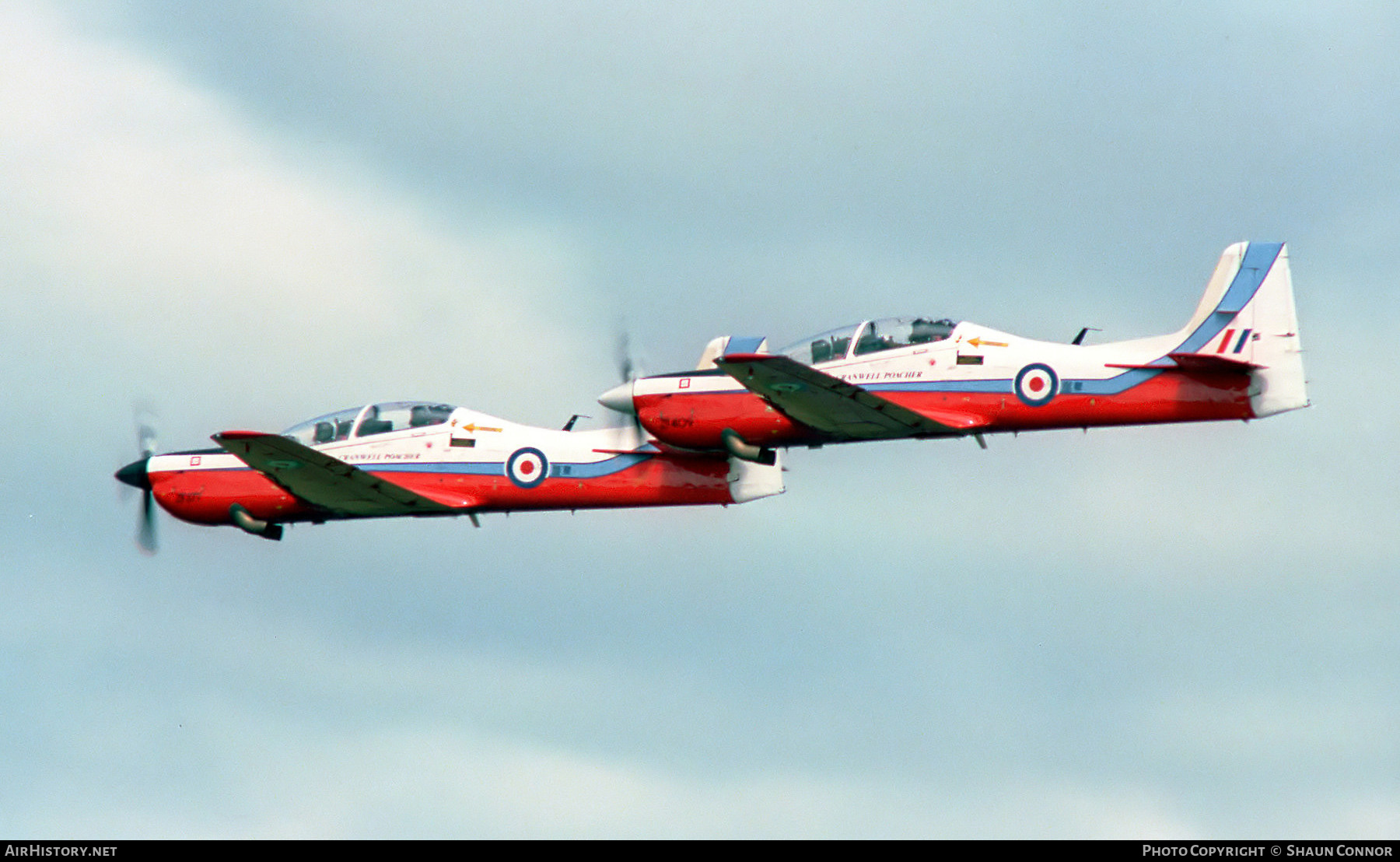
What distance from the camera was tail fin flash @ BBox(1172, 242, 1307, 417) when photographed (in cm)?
5241

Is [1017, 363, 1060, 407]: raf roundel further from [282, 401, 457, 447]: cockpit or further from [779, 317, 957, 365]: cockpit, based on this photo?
[282, 401, 457, 447]: cockpit

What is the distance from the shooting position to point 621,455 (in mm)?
57219

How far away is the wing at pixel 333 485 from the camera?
2224 inches

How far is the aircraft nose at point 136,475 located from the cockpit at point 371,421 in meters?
4.12

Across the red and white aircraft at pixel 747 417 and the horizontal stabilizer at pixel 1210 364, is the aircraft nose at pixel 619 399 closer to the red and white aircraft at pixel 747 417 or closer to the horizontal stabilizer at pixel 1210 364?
the red and white aircraft at pixel 747 417

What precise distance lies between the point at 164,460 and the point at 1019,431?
67.8 ft

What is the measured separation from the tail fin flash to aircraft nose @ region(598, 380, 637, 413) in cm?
1202

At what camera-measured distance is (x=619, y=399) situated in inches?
2248

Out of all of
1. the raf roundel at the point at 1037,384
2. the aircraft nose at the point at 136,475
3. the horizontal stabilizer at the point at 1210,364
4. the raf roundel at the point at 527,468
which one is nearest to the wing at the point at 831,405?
the raf roundel at the point at 1037,384

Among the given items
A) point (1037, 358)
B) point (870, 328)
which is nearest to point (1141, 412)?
point (1037, 358)

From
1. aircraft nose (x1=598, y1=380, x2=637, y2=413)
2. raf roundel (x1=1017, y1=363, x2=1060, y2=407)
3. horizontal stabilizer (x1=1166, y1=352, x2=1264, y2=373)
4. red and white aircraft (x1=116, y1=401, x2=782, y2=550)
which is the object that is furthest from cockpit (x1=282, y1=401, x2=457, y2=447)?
horizontal stabilizer (x1=1166, y1=352, x2=1264, y2=373)

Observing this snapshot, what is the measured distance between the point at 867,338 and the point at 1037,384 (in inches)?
154

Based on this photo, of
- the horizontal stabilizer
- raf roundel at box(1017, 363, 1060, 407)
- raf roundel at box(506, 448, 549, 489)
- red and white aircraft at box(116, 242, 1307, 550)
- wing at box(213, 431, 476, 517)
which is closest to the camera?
the horizontal stabilizer
